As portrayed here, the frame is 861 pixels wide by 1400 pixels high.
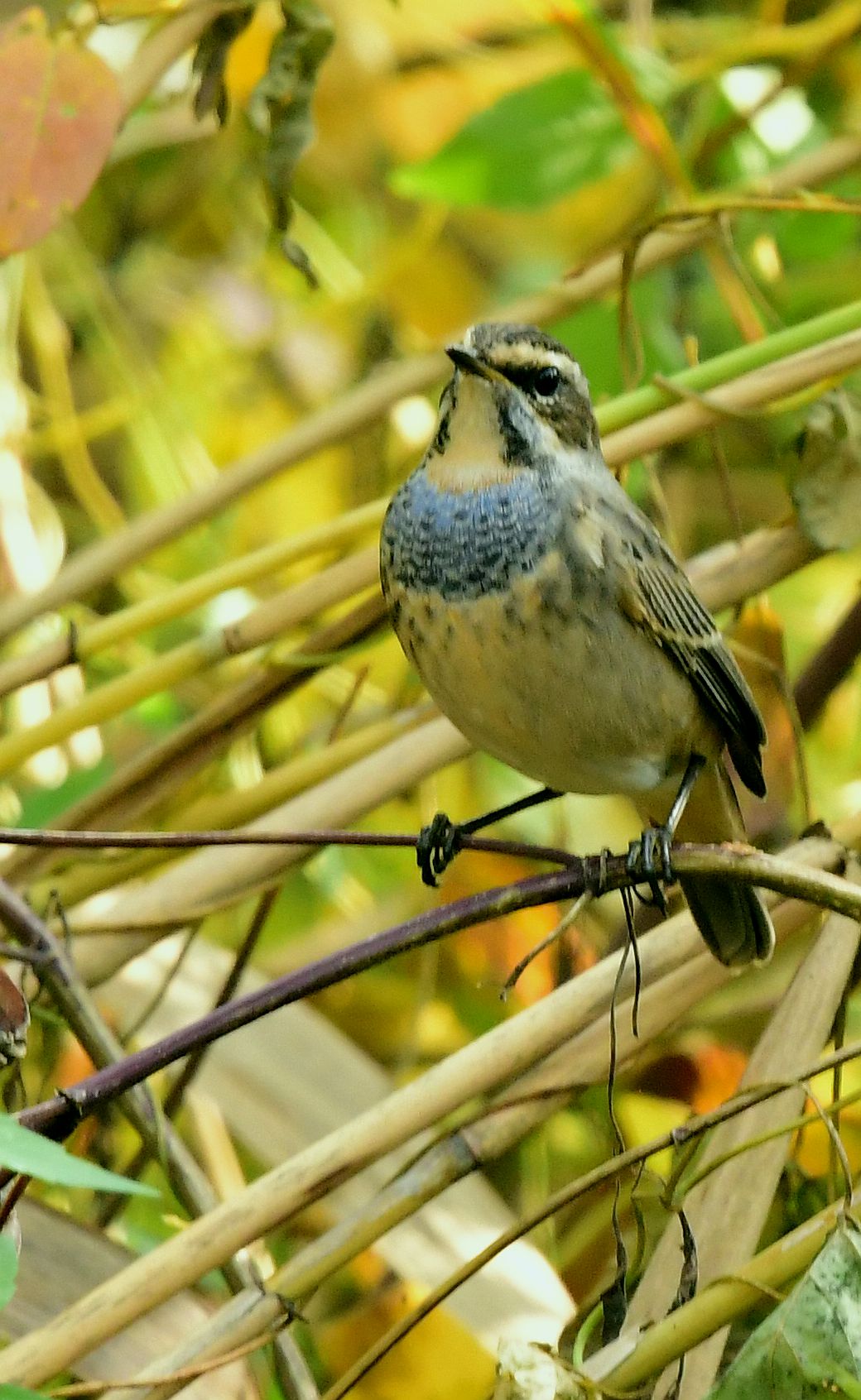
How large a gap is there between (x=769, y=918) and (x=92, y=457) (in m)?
2.46

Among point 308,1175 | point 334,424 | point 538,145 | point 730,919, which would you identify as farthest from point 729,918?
point 538,145

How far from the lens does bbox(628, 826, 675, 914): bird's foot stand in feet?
5.90

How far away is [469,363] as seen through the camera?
6.67 ft

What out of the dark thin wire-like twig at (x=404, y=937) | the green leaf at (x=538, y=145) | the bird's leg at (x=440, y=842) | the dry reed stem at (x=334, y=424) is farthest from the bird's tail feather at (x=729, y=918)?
the green leaf at (x=538, y=145)

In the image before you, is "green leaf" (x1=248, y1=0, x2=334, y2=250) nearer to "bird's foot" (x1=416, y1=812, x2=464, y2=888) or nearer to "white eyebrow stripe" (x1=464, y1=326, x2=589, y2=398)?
"white eyebrow stripe" (x1=464, y1=326, x2=589, y2=398)

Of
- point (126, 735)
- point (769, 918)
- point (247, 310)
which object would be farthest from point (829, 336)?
point (247, 310)

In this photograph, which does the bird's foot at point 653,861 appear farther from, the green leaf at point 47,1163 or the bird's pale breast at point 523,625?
the green leaf at point 47,1163

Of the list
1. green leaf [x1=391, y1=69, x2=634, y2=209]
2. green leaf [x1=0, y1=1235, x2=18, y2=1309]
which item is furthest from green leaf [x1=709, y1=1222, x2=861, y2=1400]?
green leaf [x1=391, y1=69, x2=634, y2=209]

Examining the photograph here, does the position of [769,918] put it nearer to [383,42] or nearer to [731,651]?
[731,651]

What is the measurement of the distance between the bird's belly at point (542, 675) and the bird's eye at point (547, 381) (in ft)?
0.89

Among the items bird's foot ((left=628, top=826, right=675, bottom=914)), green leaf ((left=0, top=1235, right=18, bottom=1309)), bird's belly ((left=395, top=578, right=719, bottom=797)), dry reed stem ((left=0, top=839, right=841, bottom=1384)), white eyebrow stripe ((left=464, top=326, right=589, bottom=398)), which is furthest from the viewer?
white eyebrow stripe ((left=464, top=326, right=589, bottom=398))

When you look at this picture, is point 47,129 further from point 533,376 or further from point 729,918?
point 729,918

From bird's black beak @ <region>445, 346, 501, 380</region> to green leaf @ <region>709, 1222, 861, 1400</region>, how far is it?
1.09 meters

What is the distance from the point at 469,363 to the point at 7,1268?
47.4 inches
